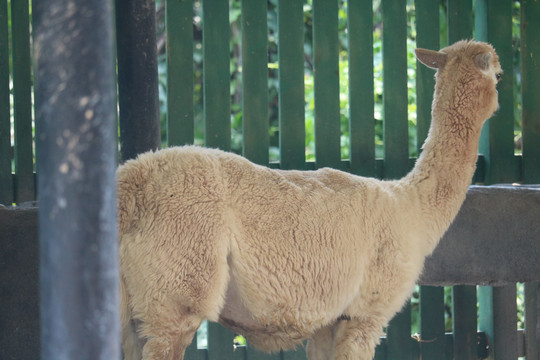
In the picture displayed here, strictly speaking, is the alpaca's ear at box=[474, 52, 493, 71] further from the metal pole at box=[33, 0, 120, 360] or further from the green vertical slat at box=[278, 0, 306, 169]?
the metal pole at box=[33, 0, 120, 360]

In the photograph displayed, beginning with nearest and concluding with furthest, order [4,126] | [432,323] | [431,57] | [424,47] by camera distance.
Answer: [431,57], [4,126], [424,47], [432,323]

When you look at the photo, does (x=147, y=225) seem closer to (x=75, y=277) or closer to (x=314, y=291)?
(x=314, y=291)

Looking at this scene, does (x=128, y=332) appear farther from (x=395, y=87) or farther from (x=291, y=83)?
(x=395, y=87)

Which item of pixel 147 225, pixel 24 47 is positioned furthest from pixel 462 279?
pixel 24 47

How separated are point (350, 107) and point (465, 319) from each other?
6.19 ft

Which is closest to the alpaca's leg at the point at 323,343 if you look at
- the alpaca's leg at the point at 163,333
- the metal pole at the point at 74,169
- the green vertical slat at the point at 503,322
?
the alpaca's leg at the point at 163,333

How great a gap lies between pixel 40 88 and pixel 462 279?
403cm

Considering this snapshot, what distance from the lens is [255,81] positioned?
529 cm

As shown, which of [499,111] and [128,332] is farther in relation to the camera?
[499,111]

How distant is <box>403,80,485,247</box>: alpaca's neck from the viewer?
436 cm

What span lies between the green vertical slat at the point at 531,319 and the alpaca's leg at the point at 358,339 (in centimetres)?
212

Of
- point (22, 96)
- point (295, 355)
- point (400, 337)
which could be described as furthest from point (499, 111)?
point (22, 96)

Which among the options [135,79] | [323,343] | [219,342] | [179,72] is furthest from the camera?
[219,342]

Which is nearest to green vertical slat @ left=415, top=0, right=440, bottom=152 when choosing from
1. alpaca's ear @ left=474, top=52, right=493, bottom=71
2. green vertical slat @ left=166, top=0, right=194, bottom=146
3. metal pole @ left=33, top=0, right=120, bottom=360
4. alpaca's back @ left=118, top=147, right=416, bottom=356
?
alpaca's ear @ left=474, top=52, right=493, bottom=71
